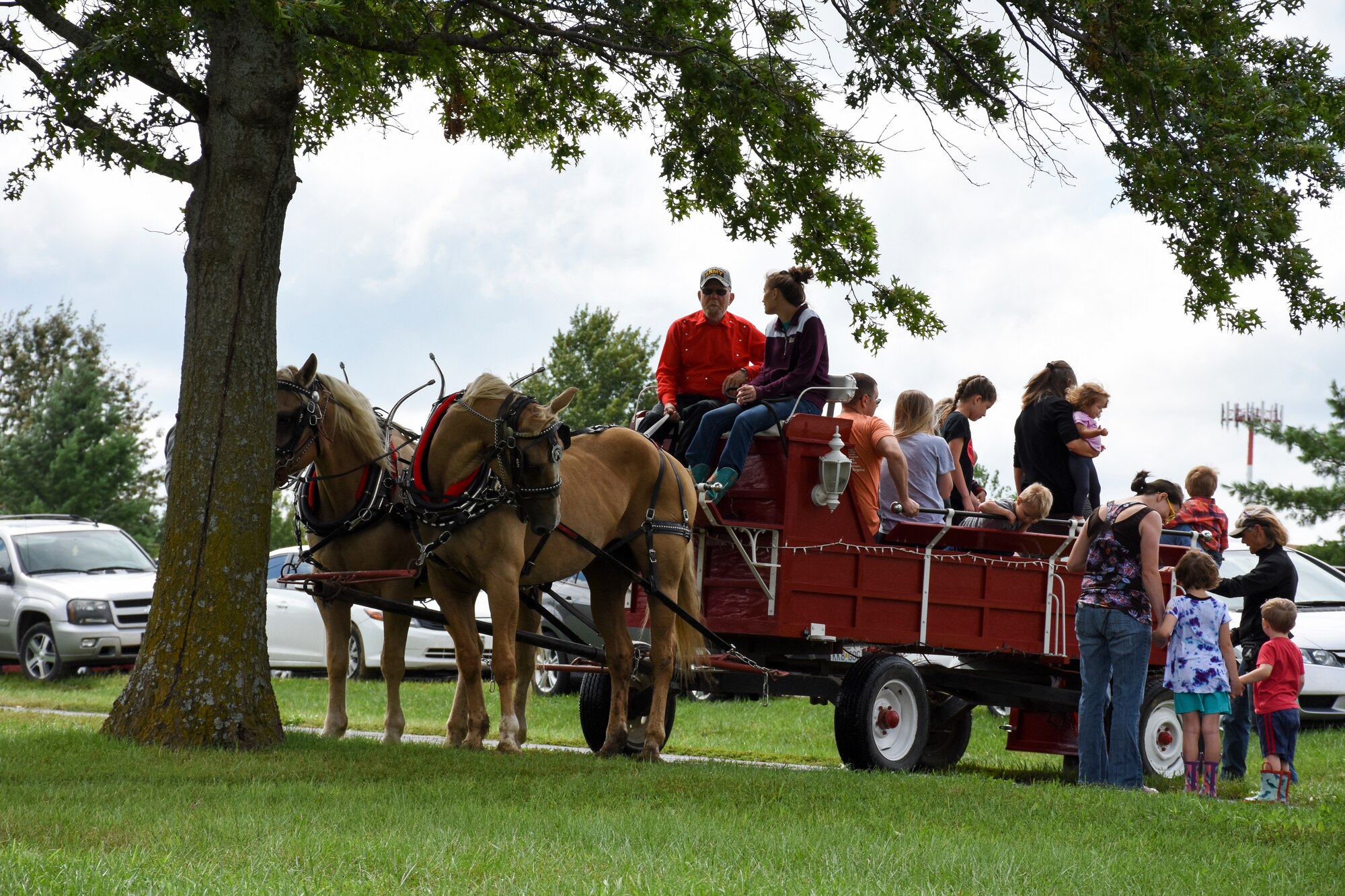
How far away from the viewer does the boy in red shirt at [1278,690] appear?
29.8 ft

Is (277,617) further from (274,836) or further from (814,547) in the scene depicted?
(274,836)

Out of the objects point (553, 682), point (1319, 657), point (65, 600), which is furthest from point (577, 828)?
point (65, 600)

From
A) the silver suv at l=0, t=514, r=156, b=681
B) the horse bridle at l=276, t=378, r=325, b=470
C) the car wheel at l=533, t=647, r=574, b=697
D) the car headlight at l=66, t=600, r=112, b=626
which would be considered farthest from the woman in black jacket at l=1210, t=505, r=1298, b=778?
the car headlight at l=66, t=600, r=112, b=626

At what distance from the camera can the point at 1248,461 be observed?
1874 inches

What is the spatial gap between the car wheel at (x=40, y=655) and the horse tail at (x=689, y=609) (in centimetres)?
1049

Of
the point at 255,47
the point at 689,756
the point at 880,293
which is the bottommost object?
the point at 689,756

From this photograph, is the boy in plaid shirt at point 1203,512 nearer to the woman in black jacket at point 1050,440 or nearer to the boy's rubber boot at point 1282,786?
the woman in black jacket at point 1050,440

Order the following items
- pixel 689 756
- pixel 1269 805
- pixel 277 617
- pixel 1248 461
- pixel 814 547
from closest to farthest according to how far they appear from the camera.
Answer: pixel 1269 805 < pixel 814 547 < pixel 689 756 < pixel 277 617 < pixel 1248 461

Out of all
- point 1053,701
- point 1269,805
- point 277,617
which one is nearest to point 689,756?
point 1053,701

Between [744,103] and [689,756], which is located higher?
[744,103]

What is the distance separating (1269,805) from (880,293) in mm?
4069

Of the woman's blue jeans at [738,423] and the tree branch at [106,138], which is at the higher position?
the tree branch at [106,138]

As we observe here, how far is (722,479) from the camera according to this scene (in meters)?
9.16

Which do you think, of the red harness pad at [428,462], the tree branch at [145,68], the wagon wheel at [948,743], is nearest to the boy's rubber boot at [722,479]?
the red harness pad at [428,462]
